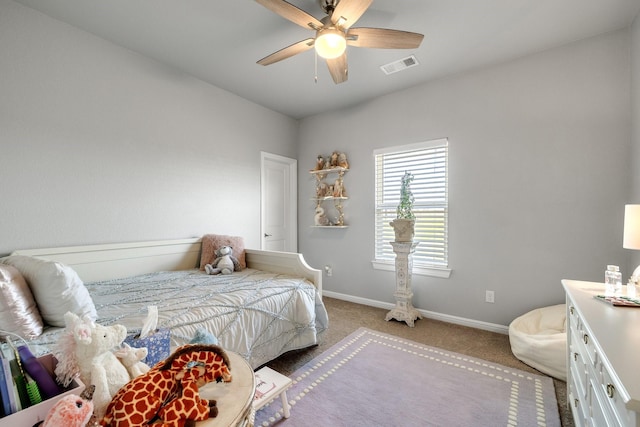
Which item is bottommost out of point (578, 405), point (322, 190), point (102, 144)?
point (578, 405)

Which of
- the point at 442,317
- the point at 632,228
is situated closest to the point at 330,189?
the point at 442,317

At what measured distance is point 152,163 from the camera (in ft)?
8.80

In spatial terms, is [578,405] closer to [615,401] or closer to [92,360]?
[615,401]

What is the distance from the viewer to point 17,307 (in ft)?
4.25

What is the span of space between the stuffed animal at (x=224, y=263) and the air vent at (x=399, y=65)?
239cm

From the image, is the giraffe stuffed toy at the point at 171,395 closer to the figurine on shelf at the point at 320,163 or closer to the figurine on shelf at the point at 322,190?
the figurine on shelf at the point at 322,190

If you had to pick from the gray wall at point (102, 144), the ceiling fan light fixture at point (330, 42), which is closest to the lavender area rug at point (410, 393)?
the gray wall at point (102, 144)

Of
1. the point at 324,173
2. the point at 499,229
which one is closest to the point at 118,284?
the point at 324,173

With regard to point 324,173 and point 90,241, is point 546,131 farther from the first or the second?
point 90,241

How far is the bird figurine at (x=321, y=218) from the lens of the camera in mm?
3912

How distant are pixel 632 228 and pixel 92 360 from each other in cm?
236

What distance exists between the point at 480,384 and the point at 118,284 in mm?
2754

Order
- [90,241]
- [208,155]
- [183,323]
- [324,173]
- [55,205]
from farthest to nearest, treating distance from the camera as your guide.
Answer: [324,173] < [208,155] < [90,241] < [55,205] < [183,323]

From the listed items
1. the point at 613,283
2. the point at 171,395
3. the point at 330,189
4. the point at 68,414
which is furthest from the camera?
the point at 330,189
